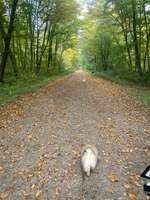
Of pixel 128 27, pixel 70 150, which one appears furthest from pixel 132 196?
pixel 128 27

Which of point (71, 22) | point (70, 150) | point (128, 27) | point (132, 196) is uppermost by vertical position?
point (71, 22)

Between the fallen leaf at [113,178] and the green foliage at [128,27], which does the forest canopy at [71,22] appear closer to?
the green foliage at [128,27]

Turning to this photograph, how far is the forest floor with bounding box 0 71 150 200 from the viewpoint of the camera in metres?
3.81

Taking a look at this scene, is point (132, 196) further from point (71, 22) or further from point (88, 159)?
point (71, 22)

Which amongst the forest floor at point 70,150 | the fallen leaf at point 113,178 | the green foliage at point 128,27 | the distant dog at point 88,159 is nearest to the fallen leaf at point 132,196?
the forest floor at point 70,150

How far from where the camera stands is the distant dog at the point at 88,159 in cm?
422

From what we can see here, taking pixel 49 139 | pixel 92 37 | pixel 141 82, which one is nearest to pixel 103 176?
pixel 49 139

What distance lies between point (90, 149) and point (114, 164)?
0.55 meters

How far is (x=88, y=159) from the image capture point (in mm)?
4387

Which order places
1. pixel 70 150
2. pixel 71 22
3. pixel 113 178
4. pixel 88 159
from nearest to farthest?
pixel 113 178
pixel 88 159
pixel 70 150
pixel 71 22

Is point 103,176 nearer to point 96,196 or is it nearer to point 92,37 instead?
point 96,196

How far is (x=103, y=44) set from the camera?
3531 cm

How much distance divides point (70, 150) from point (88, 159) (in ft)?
2.79

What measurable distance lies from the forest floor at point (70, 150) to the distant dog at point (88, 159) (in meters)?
0.12
